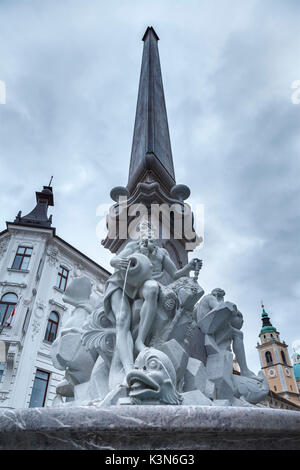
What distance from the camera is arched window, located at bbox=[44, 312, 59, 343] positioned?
54.1 ft

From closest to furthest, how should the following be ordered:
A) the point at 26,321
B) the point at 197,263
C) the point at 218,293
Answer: the point at 197,263, the point at 218,293, the point at 26,321

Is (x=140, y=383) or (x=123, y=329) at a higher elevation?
(x=123, y=329)

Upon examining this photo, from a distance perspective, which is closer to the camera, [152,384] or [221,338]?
[152,384]

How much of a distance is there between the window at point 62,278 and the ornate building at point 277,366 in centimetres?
4126

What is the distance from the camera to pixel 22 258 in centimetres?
1856

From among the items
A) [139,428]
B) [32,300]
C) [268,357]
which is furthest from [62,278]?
[268,357]

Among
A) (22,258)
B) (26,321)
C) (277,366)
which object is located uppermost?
(277,366)

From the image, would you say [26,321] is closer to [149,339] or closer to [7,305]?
[7,305]

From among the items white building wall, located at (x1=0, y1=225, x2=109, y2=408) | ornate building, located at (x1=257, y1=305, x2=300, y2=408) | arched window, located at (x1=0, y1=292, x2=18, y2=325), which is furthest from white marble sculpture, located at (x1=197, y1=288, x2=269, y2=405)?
ornate building, located at (x1=257, y1=305, x2=300, y2=408)

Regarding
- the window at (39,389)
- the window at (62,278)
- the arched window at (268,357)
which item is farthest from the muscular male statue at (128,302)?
the arched window at (268,357)

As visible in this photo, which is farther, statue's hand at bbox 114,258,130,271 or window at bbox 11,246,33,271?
window at bbox 11,246,33,271

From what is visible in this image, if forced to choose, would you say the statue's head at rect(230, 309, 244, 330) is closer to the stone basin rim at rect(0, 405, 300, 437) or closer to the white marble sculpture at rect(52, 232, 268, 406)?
the white marble sculpture at rect(52, 232, 268, 406)

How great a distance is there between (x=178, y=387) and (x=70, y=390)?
1.49 meters

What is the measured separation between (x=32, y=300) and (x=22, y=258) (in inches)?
117
